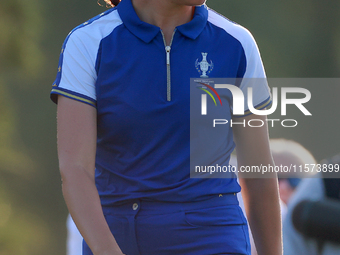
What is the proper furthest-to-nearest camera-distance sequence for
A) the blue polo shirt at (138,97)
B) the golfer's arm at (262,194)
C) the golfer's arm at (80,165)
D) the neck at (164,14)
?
the golfer's arm at (262,194) < the neck at (164,14) < the blue polo shirt at (138,97) < the golfer's arm at (80,165)

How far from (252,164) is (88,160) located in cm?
62

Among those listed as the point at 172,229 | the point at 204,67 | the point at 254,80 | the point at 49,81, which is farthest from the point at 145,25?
the point at 49,81

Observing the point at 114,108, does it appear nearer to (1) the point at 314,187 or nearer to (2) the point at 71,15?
(1) the point at 314,187

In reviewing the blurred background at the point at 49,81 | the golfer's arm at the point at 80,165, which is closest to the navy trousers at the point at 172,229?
the golfer's arm at the point at 80,165

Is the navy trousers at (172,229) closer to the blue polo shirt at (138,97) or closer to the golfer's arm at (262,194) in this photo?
the blue polo shirt at (138,97)

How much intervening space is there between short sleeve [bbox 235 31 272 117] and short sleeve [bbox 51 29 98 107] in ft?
1.68

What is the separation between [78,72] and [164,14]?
14.8 inches

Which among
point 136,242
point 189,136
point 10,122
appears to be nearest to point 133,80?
point 189,136

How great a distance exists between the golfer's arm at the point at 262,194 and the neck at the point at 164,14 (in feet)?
1.36

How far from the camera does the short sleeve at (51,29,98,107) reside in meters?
1.64

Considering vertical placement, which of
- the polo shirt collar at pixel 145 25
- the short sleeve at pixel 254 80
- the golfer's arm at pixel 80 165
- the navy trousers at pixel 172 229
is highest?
the polo shirt collar at pixel 145 25

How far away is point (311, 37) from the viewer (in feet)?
25.6

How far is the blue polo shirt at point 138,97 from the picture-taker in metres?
1.67

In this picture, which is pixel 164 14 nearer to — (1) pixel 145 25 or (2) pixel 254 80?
(1) pixel 145 25
